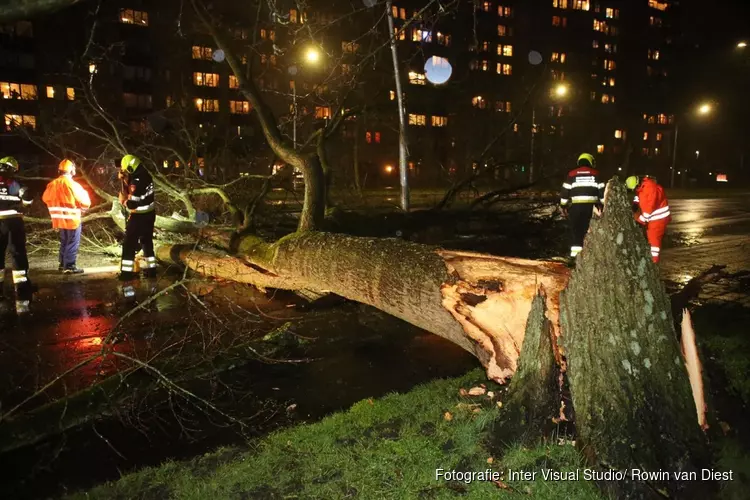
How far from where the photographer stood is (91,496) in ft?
8.66

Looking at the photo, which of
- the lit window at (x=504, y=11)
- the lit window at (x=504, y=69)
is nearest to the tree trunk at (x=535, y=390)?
the lit window at (x=504, y=69)

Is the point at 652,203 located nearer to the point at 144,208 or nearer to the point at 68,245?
the point at 144,208

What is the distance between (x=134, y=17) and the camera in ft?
142

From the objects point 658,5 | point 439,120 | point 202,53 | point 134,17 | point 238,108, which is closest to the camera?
point 202,53

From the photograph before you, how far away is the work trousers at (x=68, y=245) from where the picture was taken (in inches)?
299

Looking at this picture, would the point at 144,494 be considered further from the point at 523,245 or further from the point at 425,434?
the point at 523,245

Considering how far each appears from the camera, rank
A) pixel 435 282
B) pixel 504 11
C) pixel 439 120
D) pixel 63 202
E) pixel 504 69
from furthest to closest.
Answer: pixel 504 69
pixel 504 11
pixel 439 120
pixel 63 202
pixel 435 282

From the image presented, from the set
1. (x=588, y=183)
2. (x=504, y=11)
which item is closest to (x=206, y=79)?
(x=504, y=11)

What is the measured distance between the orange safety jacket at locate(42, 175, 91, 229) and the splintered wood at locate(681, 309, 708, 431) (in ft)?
25.1

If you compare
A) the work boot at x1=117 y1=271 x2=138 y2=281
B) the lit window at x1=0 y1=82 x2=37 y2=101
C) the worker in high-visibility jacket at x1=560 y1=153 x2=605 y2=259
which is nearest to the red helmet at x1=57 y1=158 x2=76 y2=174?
the work boot at x1=117 y1=271 x2=138 y2=281

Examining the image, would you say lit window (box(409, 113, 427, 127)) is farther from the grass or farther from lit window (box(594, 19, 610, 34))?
the grass

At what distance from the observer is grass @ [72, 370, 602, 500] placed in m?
2.61

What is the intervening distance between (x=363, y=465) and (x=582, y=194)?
5.63m

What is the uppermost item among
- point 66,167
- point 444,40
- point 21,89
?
point 444,40
